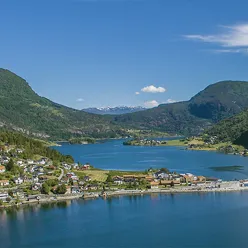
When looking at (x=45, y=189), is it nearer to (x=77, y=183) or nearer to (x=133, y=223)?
(x=77, y=183)

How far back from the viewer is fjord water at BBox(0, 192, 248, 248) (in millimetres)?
29156

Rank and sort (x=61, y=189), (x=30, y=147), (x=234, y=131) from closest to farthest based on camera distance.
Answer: (x=61, y=189), (x=30, y=147), (x=234, y=131)

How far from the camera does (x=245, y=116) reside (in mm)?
125438

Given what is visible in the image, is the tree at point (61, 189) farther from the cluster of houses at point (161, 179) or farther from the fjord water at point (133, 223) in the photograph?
the cluster of houses at point (161, 179)

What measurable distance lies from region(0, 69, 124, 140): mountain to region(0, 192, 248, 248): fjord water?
313ft

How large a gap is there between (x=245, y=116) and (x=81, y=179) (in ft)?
278

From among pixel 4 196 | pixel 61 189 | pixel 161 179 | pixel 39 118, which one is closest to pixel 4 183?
pixel 4 196

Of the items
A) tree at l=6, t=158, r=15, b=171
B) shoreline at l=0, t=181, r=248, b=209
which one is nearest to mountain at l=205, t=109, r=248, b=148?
shoreline at l=0, t=181, r=248, b=209

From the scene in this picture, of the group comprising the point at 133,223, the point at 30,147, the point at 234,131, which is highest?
the point at 234,131

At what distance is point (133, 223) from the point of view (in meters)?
33.5

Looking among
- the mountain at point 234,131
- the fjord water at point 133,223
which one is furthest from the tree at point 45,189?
the mountain at point 234,131

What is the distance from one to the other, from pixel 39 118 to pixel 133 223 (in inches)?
5204

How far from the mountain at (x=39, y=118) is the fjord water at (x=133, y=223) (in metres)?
95.5

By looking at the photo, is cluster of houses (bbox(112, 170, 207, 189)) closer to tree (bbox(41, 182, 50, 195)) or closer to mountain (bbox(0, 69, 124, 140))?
tree (bbox(41, 182, 50, 195))
